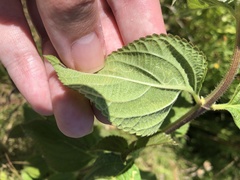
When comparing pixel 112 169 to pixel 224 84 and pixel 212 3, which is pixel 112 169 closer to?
pixel 224 84

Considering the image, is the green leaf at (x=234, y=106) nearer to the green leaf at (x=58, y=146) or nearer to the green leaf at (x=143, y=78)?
the green leaf at (x=143, y=78)

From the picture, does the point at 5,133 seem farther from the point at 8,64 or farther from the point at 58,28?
the point at 58,28

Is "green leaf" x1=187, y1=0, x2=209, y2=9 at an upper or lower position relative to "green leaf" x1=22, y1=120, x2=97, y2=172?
upper

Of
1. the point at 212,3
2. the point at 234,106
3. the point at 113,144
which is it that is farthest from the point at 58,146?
the point at 212,3

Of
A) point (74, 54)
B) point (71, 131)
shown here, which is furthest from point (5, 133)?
point (74, 54)

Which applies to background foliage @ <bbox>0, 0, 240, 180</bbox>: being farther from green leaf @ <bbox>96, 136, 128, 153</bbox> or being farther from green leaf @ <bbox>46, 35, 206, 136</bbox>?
green leaf @ <bbox>46, 35, 206, 136</bbox>

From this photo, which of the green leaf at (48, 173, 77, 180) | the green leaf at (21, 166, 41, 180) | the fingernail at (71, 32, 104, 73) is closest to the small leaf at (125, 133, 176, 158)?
the fingernail at (71, 32, 104, 73)
